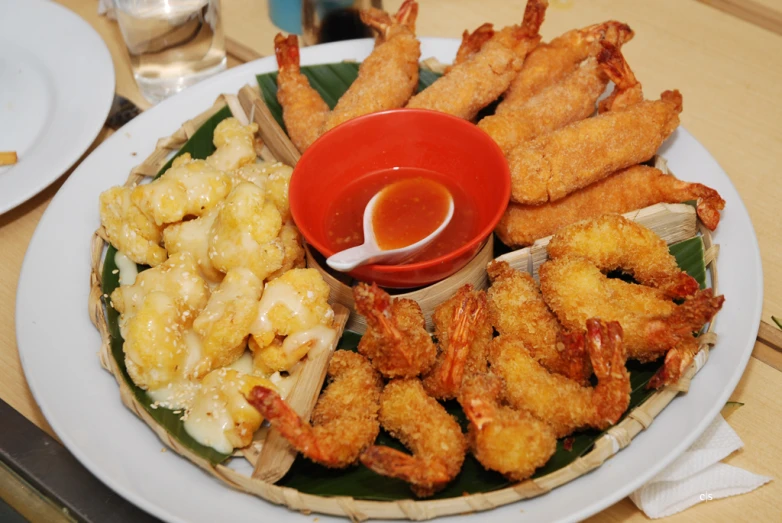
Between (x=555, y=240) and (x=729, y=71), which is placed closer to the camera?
(x=555, y=240)

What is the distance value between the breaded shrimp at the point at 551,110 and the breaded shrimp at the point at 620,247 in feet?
1.69

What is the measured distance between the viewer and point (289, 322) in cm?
224

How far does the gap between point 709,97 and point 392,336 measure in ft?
Answer: 7.89

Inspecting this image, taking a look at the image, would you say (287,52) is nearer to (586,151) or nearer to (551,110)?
(551,110)

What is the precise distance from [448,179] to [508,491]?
1257 mm

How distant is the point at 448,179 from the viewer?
272 centimetres

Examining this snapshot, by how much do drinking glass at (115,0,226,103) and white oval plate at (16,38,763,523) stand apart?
16.0 inches

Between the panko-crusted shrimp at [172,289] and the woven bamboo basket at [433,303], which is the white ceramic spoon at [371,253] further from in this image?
the panko-crusted shrimp at [172,289]

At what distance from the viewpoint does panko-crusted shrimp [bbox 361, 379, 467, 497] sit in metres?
1.81

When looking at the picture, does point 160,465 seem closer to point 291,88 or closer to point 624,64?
point 291,88

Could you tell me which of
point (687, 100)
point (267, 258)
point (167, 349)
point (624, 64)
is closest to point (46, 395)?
point (167, 349)

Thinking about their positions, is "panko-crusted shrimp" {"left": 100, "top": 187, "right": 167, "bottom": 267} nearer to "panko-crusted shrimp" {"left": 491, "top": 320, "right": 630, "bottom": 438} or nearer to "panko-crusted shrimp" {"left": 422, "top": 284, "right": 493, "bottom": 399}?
"panko-crusted shrimp" {"left": 422, "top": 284, "right": 493, "bottom": 399}

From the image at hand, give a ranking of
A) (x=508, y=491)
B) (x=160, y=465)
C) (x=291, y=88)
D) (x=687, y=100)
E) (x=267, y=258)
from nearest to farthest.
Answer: (x=508, y=491), (x=160, y=465), (x=267, y=258), (x=291, y=88), (x=687, y=100)

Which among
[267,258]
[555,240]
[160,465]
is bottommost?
[160,465]
